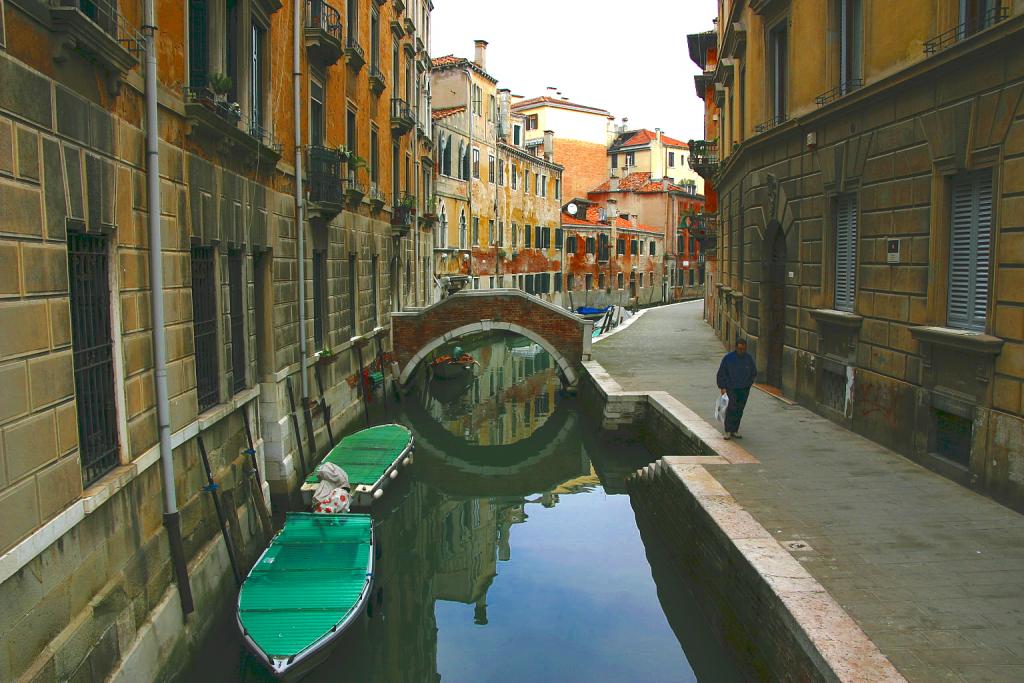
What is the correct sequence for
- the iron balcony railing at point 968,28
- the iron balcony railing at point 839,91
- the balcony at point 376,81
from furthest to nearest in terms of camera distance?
the balcony at point 376,81 → the iron balcony railing at point 839,91 → the iron balcony railing at point 968,28

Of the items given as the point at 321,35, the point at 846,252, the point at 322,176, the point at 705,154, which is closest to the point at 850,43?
the point at 846,252

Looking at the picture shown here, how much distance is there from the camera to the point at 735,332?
18.8 meters

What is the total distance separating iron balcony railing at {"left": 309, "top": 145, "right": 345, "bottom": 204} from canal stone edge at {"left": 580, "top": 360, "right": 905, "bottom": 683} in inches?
252

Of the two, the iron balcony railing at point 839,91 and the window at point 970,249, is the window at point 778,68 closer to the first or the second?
the iron balcony railing at point 839,91

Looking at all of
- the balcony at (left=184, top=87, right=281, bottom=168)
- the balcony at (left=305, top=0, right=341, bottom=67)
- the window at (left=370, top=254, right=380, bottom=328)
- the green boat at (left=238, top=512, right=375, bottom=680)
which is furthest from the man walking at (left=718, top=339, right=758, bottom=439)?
the window at (left=370, top=254, right=380, bottom=328)

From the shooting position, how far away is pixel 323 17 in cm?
1334

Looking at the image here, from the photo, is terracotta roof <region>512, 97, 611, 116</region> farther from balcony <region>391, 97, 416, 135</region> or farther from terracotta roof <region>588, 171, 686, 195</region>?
balcony <region>391, 97, 416, 135</region>

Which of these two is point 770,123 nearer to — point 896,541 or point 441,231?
point 896,541

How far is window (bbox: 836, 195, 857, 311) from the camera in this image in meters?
10.9

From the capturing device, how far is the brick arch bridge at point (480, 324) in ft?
67.3

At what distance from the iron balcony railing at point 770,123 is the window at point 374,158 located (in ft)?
26.7

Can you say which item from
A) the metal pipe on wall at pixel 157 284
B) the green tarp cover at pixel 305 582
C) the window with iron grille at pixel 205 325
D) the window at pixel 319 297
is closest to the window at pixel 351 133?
the window at pixel 319 297

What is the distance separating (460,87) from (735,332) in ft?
63.3

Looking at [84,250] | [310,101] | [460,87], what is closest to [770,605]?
[84,250]
